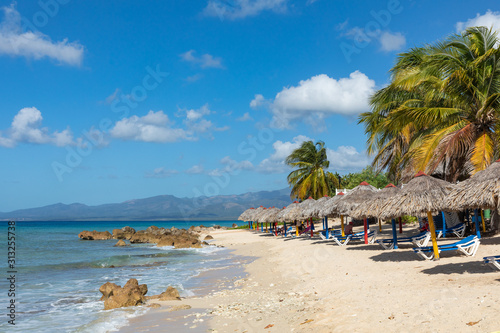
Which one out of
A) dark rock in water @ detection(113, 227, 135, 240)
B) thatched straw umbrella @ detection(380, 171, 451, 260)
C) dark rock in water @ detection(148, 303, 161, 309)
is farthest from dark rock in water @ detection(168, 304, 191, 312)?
dark rock in water @ detection(113, 227, 135, 240)

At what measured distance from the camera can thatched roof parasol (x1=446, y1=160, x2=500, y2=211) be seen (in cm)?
799

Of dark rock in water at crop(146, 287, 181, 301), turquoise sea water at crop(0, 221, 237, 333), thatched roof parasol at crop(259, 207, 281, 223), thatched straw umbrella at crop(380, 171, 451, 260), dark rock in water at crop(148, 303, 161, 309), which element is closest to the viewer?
turquoise sea water at crop(0, 221, 237, 333)

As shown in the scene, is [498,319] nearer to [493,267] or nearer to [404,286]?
[404,286]

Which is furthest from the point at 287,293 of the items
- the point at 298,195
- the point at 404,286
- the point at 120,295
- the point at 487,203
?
the point at 298,195

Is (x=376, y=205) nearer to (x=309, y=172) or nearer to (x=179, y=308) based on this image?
(x=179, y=308)

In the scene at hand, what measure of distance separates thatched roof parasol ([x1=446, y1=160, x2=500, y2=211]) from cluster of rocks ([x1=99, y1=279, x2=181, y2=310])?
7.36 meters

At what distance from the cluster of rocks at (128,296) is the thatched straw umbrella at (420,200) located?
6.47 meters

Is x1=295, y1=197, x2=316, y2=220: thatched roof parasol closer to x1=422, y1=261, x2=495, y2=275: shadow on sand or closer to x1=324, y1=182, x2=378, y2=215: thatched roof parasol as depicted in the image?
x1=324, y1=182, x2=378, y2=215: thatched roof parasol

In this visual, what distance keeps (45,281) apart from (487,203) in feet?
51.0

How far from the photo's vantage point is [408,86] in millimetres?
15711

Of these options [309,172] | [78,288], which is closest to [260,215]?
[309,172]

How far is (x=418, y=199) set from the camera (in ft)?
34.7

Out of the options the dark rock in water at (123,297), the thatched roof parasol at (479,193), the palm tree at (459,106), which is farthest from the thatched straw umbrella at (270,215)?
the thatched roof parasol at (479,193)

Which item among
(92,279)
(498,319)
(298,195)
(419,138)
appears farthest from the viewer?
(298,195)
